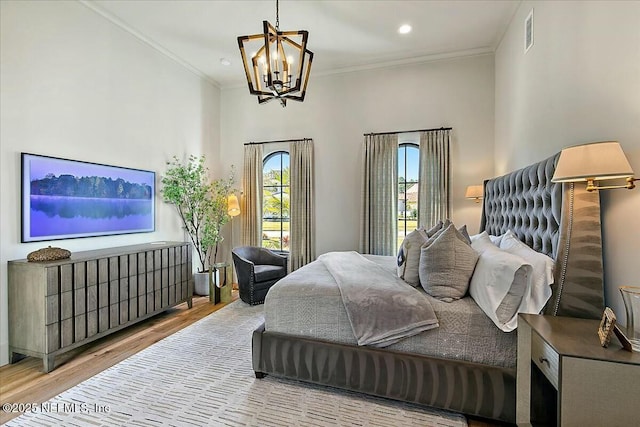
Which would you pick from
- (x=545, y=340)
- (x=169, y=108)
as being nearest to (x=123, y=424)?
(x=545, y=340)

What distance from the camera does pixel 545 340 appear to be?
142cm

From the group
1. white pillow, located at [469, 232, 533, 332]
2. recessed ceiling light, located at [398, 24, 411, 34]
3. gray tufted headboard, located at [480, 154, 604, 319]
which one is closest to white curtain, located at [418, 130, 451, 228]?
recessed ceiling light, located at [398, 24, 411, 34]

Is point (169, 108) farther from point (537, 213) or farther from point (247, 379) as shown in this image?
point (537, 213)

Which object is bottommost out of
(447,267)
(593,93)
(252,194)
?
(447,267)

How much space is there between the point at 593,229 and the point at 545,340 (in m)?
0.84

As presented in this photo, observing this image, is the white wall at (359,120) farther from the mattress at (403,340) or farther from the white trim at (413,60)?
the mattress at (403,340)

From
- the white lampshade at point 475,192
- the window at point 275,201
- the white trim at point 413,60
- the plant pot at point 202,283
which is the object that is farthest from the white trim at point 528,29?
the plant pot at point 202,283

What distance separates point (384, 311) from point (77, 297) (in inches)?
105

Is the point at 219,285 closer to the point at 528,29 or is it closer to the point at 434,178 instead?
the point at 434,178

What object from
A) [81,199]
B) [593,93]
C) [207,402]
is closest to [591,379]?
[593,93]

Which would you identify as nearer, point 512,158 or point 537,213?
point 537,213

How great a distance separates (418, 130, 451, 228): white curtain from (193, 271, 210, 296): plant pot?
341 cm

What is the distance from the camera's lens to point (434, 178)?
14.5 feet

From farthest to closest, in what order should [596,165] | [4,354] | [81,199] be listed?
[81,199] < [4,354] < [596,165]
